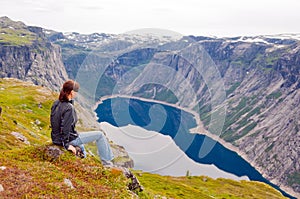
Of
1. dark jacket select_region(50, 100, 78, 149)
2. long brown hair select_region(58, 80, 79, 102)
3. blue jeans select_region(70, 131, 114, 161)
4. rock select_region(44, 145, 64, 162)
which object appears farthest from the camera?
blue jeans select_region(70, 131, 114, 161)

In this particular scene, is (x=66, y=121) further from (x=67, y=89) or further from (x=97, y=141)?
(x=97, y=141)

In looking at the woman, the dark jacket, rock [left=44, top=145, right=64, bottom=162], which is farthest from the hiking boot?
rock [left=44, top=145, right=64, bottom=162]

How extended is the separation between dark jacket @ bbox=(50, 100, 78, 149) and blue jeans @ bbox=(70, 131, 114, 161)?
0.84 metres

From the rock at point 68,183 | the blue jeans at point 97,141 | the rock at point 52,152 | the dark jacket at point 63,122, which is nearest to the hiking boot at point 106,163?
the blue jeans at point 97,141

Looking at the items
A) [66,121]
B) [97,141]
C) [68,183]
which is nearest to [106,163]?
[97,141]

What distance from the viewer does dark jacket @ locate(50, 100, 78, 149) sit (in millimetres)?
22734

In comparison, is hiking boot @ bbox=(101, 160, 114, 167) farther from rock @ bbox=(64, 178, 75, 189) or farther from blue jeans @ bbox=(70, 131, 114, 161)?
rock @ bbox=(64, 178, 75, 189)

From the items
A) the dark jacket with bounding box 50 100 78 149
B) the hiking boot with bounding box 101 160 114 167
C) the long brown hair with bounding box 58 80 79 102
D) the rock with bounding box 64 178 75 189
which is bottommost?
the hiking boot with bounding box 101 160 114 167

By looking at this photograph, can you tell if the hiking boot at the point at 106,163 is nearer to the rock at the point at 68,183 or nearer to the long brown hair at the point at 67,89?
the rock at the point at 68,183

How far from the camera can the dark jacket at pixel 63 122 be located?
74.6ft

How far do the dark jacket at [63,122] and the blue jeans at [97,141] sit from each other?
33.0 inches

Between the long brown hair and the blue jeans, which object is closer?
the long brown hair

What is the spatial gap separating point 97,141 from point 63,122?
3873 millimetres

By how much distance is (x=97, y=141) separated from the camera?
2589 cm
